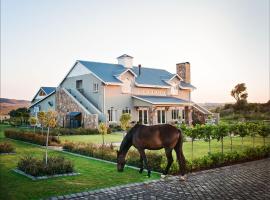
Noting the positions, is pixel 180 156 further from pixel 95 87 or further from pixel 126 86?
pixel 126 86

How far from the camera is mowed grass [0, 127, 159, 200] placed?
29.7 ft

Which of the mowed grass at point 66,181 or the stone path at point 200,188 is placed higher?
the mowed grass at point 66,181

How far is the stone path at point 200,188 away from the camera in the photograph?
879 centimetres

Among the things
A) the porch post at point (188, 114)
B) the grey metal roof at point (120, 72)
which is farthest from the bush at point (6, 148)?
the porch post at point (188, 114)

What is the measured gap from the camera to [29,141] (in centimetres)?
2202

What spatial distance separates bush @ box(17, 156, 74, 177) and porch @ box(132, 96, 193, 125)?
23.4 m

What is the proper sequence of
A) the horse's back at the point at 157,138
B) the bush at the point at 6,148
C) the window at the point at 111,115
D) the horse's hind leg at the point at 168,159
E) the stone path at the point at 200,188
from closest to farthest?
the stone path at the point at 200,188 < the horse's back at the point at 157,138 < the horse's hind leg at the point at 168,159 < the bush at the point at 6,148 < the window at the point at 111,115

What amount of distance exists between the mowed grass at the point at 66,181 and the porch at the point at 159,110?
22.7 metres

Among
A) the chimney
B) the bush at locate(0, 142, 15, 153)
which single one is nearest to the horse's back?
the bush at locate(0, 142, 15, 153)

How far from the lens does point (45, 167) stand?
1117 cm

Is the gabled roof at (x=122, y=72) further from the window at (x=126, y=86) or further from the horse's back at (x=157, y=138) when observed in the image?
the horse's back at (x=157, y=138)

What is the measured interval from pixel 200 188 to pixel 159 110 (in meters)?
29.5

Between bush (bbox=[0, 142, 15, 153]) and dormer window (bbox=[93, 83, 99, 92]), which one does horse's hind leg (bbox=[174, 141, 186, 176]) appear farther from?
dormer window (bbox=[93, 83, 99, 92])

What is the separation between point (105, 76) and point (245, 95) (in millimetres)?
37251
